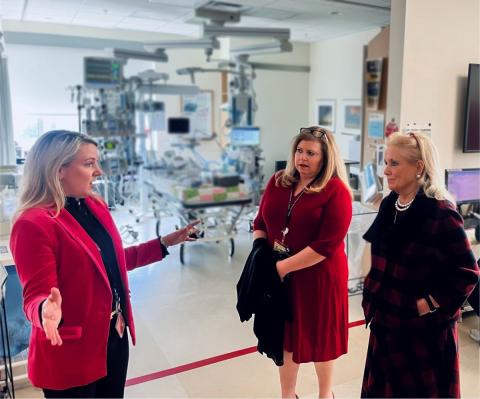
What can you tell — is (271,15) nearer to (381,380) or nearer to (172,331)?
(172,331)

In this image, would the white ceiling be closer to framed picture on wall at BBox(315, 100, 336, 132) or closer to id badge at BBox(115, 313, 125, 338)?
framed picture on wall at BBox(315, 100, 336, 132)

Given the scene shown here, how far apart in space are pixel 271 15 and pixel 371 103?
207 centimetres

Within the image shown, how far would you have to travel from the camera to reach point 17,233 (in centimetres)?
126

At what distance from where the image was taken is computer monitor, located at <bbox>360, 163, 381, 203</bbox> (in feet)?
10.6

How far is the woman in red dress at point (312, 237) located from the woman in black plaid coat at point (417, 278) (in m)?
0.18

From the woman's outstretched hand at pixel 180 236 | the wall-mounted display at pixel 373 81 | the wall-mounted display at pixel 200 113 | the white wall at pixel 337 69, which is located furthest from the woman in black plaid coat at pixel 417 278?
the wall-mounted display at pixel 200 113

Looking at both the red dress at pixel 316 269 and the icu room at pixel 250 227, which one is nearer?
the icu room at pixel 250 227

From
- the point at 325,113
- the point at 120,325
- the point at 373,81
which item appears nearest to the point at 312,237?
the point at 120,325

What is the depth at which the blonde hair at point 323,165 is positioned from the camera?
1.81 meters

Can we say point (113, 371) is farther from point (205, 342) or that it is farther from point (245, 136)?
point (245, 136)

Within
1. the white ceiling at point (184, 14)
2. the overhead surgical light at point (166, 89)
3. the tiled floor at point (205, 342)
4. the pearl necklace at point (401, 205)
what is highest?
the white ceiling at point (184, 14)

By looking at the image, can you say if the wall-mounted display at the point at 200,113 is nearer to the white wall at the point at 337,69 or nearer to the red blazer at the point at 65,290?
the white wall at the point at 337,69

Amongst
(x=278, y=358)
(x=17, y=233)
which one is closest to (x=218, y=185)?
(x=278, y=358)

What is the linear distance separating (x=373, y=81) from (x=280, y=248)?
2776mm
